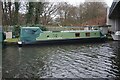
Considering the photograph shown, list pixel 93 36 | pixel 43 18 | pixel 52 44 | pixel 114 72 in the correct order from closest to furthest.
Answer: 1. pixel 114 72
2. pixel 52 44
3. pixel 93 36
4. pixel 43 18

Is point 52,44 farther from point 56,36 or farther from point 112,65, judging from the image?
point 112,65

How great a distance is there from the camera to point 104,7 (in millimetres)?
35594

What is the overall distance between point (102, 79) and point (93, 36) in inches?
624

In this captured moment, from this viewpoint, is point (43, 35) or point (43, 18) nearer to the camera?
point (43, 35)

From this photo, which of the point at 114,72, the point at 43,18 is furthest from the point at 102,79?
the point at 43,18

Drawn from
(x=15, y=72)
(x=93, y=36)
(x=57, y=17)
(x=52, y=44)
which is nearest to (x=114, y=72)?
(x=15, y=72)

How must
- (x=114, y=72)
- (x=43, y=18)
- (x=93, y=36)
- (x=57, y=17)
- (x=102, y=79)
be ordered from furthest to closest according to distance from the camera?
1. (x=57, y=17)
2. (x=43, y=18)
3. (x=93, y=36)
4. (x=114, y=72)
5. (x=102, y=79)

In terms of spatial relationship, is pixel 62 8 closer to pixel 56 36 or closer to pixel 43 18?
pixel 43 18

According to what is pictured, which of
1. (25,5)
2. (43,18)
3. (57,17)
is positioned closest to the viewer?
(25,5)

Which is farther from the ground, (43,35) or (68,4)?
(68,4)

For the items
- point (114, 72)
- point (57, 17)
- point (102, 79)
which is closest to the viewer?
point (102, 79)

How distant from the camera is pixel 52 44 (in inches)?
813

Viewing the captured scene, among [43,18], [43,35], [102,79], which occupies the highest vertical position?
[43,18]

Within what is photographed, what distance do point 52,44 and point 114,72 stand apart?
12277 mm
